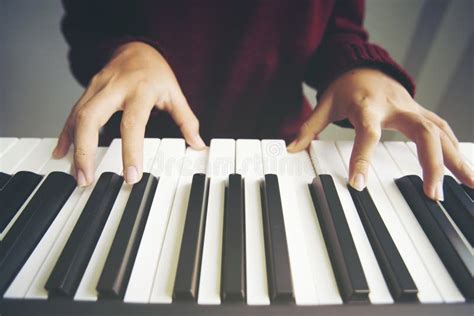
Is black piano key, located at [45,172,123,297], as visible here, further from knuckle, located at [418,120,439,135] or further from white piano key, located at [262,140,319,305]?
knuckle, located at [418,120,439,135]

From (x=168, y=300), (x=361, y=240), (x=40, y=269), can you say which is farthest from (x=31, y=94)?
(x=361, y=240)

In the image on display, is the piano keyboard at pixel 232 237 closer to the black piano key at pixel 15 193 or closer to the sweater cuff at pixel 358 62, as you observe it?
the black piano key at pixel 15 193

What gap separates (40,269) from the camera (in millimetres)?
432

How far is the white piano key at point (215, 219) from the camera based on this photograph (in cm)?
41

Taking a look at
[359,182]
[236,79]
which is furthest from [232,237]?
[236,79]

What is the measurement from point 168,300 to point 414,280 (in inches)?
12.8

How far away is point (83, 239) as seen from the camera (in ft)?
1.48

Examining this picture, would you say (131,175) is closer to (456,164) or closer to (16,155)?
(16,155)

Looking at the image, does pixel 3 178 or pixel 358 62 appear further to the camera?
pixel 358 62

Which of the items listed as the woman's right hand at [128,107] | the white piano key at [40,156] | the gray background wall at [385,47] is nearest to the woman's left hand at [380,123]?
the woman's right hand at [128,107]

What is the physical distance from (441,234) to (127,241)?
1.51 feet

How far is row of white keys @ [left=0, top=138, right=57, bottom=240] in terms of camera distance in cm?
60

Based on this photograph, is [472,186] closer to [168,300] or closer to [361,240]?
[361,240]

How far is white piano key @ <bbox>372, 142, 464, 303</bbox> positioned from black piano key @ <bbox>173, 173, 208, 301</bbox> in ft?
1.03
